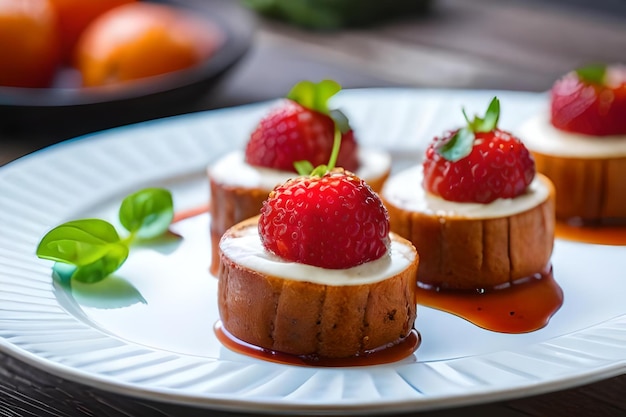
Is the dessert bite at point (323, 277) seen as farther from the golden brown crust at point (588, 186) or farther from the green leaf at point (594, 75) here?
the green leaf at point (594, 75)

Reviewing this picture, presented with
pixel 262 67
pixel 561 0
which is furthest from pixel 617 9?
pixel 262 67

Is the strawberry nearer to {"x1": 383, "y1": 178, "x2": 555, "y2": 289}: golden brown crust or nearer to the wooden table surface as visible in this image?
{"x1": 383, "y1": 178, "x2": 555, "y2": 289}: golden brown crust

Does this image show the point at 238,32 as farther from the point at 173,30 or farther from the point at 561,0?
the point at 561,0

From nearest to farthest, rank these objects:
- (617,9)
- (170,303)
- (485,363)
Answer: (485,363)
(170,303)
(617,9)

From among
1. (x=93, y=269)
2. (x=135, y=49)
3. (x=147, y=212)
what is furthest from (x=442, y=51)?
(x=93, y=269)

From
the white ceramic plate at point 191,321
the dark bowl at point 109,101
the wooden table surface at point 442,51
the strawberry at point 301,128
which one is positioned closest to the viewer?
the white ceramic plate at point 191,321

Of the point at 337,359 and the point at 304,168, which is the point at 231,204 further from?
the point at 337,359

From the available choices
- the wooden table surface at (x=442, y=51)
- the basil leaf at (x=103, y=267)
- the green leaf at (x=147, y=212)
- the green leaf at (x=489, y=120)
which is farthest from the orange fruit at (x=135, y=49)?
the green leaf at (x=489, y=120)
